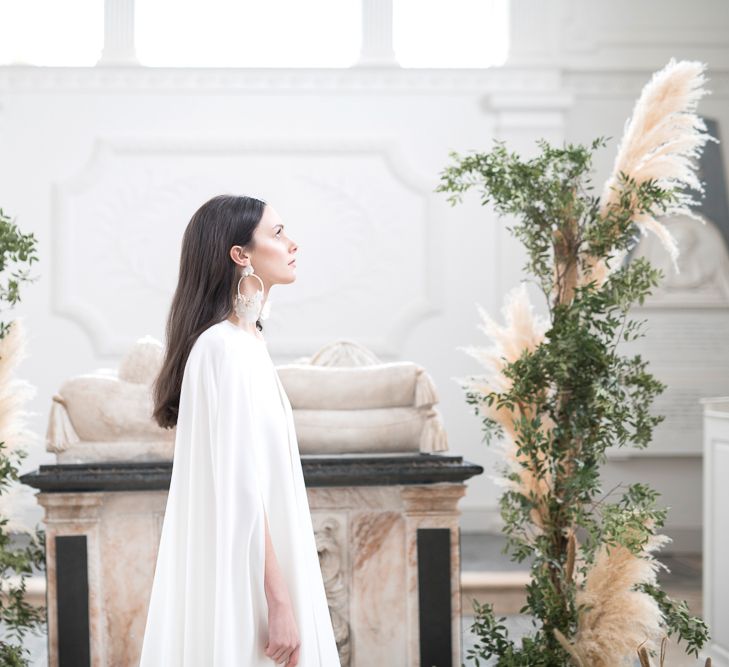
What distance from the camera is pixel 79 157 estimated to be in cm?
650

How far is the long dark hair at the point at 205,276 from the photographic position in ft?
6.31

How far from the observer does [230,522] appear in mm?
1744

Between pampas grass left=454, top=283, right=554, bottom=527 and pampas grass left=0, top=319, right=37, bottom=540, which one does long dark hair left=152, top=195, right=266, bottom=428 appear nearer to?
pampas grass left=0, top=319, right=37, bottom=540

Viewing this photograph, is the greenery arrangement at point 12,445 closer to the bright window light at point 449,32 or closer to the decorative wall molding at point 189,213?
the decorative wall molding at point 189,213

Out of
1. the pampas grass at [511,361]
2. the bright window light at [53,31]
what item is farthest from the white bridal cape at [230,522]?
the bright window light at [53,31]

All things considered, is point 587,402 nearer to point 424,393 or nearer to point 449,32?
point 424,393

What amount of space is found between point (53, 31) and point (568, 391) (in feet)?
18.0

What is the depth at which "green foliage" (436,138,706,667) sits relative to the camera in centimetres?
303

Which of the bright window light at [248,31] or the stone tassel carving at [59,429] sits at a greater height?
the bright window light at [248,31]

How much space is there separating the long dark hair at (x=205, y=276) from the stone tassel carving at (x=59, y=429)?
126cm

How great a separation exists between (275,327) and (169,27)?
2561 millimetres

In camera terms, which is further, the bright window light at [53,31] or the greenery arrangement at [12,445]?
the bright window light at [53,31]

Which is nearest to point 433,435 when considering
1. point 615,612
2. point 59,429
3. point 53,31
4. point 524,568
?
point 615,612

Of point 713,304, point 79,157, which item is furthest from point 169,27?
point 713,304
